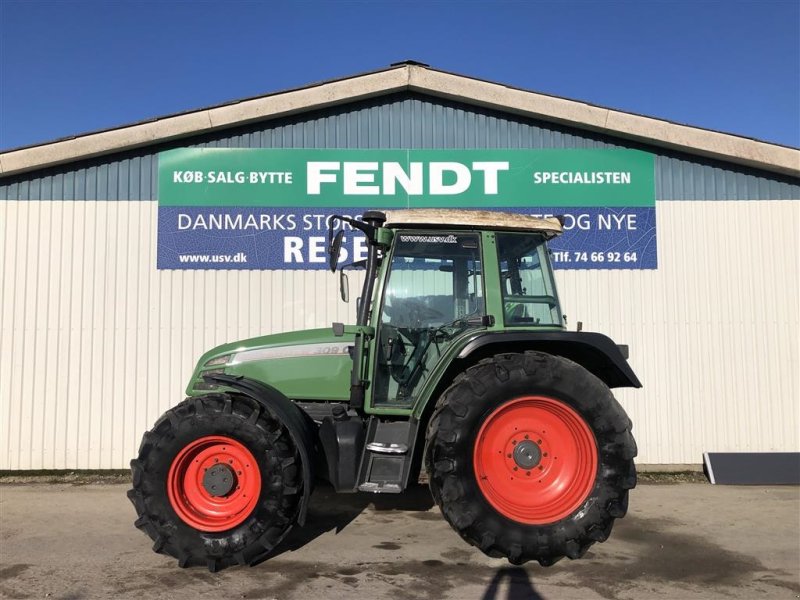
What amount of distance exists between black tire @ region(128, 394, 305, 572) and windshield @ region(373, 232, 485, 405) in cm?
83

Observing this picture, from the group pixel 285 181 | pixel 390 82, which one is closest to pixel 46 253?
pixel 285 181

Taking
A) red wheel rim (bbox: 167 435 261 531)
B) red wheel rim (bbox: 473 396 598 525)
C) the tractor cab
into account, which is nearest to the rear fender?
the tractor cab

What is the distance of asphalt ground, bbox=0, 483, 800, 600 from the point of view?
12.1 feet

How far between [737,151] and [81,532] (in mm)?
8384

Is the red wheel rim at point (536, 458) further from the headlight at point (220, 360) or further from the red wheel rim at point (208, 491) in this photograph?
the headlight at point (220, 360)

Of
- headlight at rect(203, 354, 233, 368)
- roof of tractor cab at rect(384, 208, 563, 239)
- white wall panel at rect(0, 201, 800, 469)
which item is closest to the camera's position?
roof of tractor cab at rect(384, 208, 563, 239)

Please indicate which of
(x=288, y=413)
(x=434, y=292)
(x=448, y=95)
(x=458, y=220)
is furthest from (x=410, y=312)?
(x=448, y=95)

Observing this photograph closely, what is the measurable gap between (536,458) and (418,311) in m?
1.34

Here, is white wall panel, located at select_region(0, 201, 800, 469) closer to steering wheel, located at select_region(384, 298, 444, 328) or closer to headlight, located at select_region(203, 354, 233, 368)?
headlight, located at select_region(203, 354, 233, 368)

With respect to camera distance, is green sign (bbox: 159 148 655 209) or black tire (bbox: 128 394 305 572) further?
green sign (bbox: 159 148 655 209)

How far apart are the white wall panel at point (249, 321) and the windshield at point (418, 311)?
3.05 metres

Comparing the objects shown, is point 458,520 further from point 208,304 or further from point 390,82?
point 390,82

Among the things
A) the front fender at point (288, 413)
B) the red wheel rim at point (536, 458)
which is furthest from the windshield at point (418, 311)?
the red wheel rim at point (536, 458)

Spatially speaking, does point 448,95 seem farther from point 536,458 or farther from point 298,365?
point 536,458
